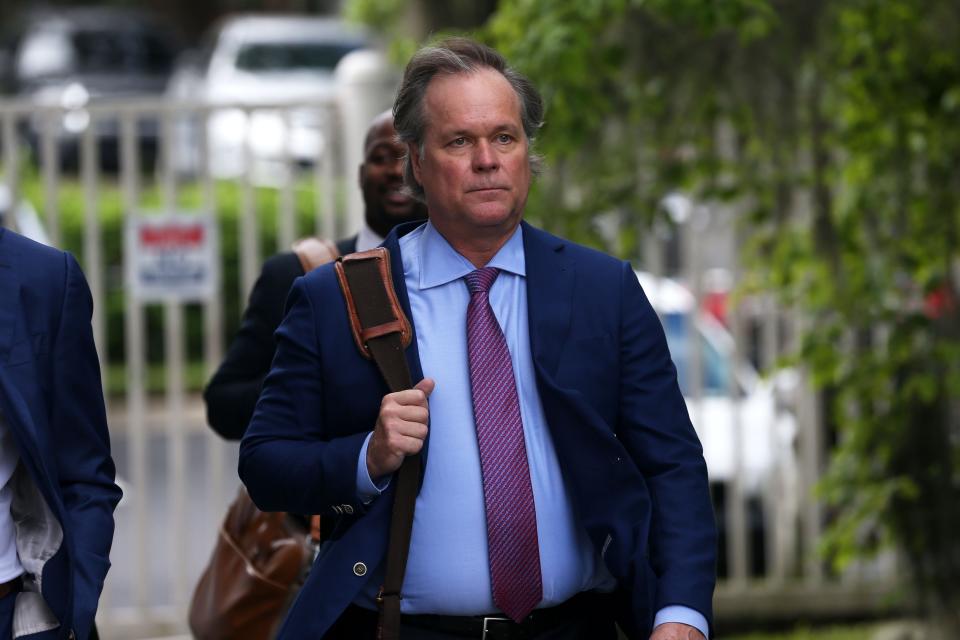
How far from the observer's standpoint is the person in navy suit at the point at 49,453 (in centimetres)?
297

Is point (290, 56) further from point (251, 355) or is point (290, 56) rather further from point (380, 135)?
point (251, 355)

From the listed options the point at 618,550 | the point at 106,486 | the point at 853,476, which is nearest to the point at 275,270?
the point at 106,486

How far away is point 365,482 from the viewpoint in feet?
9.63

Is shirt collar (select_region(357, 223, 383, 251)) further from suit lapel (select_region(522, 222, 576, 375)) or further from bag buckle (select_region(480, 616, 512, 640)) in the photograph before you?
bag buckle (select_region(480, 616, 512, 640))

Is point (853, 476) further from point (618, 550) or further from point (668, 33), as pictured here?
point (618, 550)

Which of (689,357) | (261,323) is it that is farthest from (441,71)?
(689,357)

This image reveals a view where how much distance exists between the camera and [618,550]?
2980 millimetres

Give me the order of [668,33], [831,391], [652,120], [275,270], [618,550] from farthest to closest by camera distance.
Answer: [831,391], [652,120], [668,33], [275,270], [618,550]

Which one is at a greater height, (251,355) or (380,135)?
(380,135)

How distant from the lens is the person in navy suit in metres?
2.97

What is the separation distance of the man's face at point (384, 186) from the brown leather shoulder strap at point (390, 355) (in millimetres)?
1193

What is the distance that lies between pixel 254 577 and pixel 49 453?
1.14m

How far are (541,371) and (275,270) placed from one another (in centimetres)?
128

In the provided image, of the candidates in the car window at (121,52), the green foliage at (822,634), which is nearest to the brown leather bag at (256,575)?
the green foliage at (822,634)
